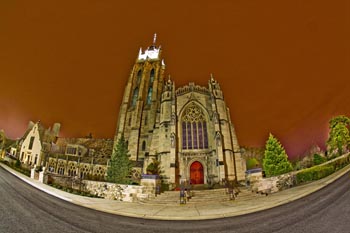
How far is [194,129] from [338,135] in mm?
16604

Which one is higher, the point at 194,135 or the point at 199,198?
the point at 194,135

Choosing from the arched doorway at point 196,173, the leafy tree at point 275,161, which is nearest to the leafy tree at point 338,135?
the leafy tree at point 275,161

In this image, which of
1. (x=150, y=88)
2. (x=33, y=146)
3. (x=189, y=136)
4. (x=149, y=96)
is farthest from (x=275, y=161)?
(x=33, y=146)

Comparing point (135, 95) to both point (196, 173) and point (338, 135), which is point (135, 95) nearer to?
point (196, 173)

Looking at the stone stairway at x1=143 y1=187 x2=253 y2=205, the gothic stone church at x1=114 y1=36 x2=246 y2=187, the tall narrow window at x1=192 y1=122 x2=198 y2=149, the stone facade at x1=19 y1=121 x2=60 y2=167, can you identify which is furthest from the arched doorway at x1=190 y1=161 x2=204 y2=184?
the stone facade at x1=19 y1=121 x2=60 y2=167

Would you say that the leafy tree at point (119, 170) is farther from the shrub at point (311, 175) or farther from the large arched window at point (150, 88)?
the large arched window at point (150, 88)

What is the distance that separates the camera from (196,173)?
77.5 feet

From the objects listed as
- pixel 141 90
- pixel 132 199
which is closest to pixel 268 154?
pixel 132 199

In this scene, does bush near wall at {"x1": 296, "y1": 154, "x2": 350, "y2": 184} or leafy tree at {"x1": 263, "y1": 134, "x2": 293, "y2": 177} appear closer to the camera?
bush near wall at {"x1": 296, "y1": 154, "x2": 350, "y2": 184}

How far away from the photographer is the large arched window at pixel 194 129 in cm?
2485

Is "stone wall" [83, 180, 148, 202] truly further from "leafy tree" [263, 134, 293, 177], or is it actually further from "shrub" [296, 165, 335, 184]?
"leafy tree" [263, 134, 293, 177]

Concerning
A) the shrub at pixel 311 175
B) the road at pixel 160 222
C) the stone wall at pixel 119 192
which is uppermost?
the shrub at pixel 311 175

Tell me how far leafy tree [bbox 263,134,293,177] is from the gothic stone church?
12.5 feet

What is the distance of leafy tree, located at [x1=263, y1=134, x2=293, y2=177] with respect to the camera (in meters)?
19.3
